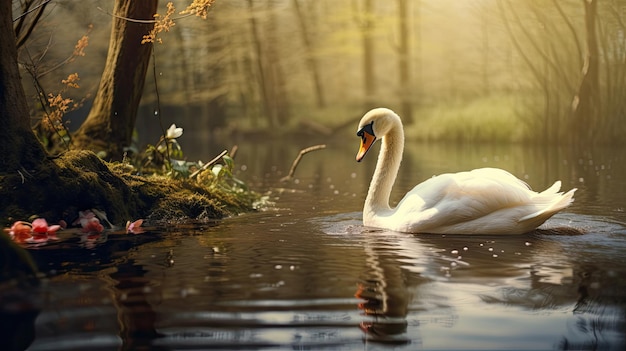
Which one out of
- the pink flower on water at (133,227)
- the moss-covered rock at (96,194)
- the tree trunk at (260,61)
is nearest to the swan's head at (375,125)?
the moss-covered rock at (96,194)

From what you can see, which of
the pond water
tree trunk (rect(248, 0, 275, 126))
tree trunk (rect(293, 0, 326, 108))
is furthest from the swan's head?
tree trunk (rect(293, 0, 326, 108))

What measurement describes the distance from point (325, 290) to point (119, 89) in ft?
21.2

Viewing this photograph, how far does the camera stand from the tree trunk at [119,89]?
1095 cm

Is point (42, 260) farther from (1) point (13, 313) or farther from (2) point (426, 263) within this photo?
(2) point (426, 263)

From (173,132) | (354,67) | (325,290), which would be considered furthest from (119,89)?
(354,67)

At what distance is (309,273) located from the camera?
6039 millimetres

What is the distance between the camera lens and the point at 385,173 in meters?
8.80

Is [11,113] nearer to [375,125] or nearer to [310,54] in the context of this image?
[375,125]

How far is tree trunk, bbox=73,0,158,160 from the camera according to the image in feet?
35.9

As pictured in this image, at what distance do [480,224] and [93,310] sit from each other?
405 cm

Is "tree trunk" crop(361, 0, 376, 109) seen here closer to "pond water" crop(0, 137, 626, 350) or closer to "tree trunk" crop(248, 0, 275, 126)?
"tree trunk" crop(248, 0, 275, 126)

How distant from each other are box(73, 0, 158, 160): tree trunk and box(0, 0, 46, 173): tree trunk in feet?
8.62

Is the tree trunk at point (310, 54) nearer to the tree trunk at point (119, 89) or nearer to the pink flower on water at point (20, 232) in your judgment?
the tree trunk at point (119, 89)

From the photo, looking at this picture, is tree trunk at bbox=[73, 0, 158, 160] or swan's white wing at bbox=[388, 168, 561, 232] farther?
tree trunk at bbox=[73, 0, 158, 160]
